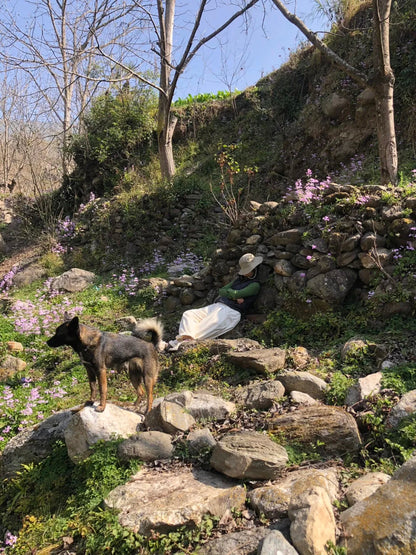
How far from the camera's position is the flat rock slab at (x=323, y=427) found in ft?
10.9

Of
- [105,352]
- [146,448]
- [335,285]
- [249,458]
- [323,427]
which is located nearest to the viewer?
[249,458]

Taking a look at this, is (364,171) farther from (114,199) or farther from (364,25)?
(114,199)

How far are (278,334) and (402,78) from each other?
7891 millimetres

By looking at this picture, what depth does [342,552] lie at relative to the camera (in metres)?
2.32

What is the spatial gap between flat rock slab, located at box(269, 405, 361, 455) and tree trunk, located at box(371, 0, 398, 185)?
17.5 feet

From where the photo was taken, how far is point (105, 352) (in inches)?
158

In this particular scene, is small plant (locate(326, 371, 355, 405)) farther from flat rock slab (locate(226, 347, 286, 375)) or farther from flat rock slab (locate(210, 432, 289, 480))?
flat rock slab (locate(210, 432, 289, 480))

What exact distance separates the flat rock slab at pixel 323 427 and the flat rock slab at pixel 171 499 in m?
0.72

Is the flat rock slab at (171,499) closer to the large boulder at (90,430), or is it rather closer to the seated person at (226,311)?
the large boulder at (90,430)

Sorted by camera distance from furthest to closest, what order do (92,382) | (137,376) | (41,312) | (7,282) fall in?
(7,282) < (41,312) < (137,376) < (92,382)

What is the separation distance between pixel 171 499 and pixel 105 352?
5.20ft

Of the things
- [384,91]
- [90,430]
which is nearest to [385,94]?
[384,91]

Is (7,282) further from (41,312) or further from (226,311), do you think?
(226,311)

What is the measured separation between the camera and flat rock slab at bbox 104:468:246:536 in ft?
9.01
